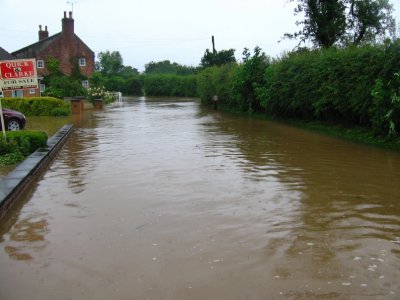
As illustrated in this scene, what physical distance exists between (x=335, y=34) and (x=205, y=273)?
29.5 metres

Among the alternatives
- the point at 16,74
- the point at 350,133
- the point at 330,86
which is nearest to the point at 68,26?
the point at 330,86

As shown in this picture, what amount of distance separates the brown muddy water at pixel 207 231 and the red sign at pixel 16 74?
2.87 metres

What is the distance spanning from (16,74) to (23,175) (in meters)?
4.98

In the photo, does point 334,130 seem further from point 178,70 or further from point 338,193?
point 178,70

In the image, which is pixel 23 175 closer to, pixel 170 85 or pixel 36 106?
pixel 36 106

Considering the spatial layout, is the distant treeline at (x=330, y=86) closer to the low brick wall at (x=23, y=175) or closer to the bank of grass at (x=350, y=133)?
the bank of grass at (x=350, y=133)

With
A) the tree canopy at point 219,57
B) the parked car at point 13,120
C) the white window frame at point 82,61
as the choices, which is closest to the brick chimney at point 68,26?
the white window frame at point 82,61

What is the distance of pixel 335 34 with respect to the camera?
3103 cm

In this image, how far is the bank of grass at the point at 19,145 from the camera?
1076cm

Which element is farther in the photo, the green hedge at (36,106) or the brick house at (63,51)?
the brick house at (63,51)

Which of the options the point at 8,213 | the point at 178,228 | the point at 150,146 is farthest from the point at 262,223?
the point at 150,146

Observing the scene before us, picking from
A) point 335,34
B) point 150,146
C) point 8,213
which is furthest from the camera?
point 335,34

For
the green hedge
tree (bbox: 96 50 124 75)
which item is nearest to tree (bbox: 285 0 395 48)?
the green hedge

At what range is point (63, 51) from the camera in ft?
170
